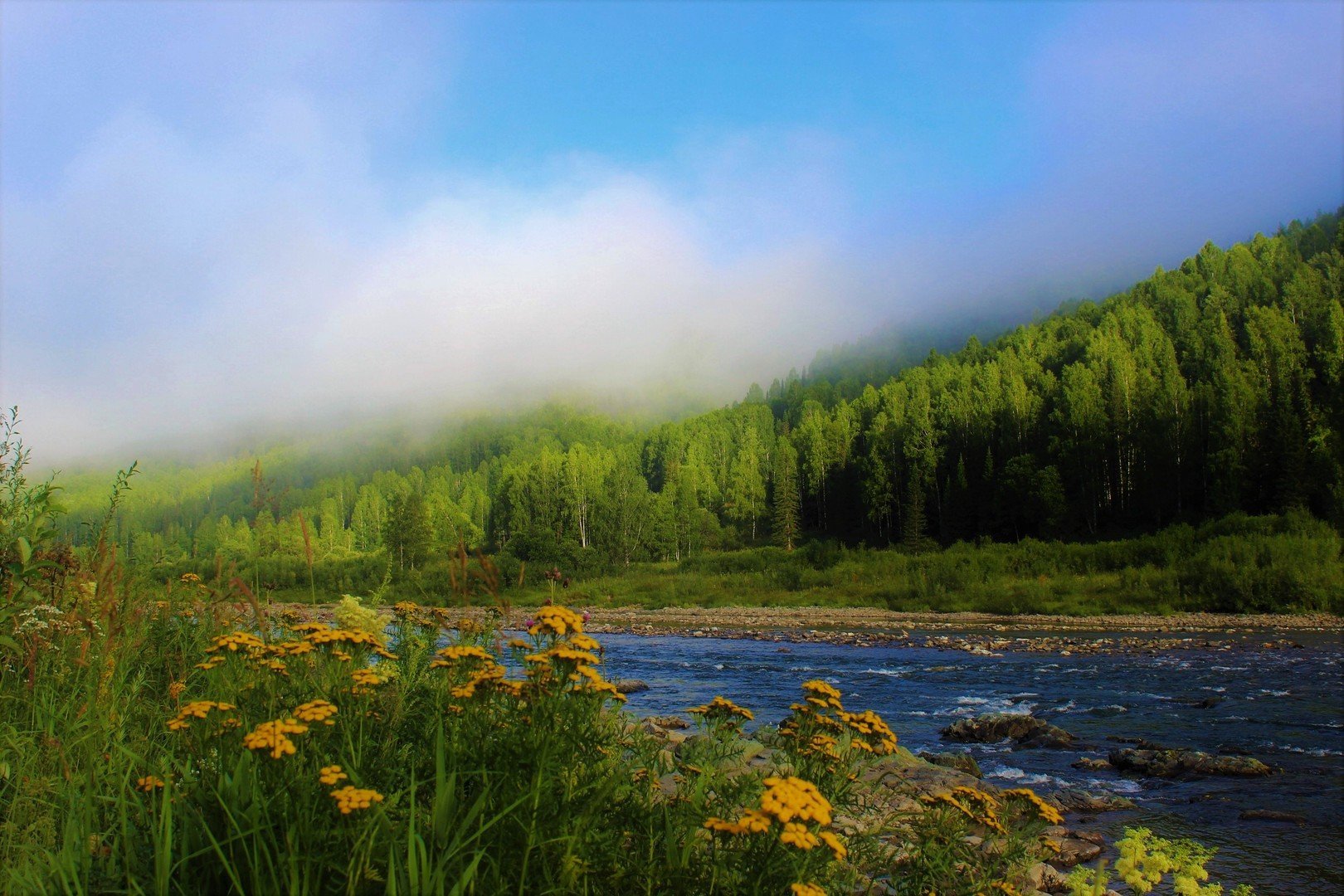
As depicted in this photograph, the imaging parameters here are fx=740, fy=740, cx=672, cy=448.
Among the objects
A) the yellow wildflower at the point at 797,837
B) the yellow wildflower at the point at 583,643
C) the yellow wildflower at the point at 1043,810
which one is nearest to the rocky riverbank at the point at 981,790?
the yellow wildflower at the point at 1043,810

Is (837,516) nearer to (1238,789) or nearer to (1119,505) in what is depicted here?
(1119,505)

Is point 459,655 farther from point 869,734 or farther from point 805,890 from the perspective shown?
point 869,734

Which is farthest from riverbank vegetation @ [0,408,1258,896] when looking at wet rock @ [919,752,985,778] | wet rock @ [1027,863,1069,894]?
wet rock @ [919,752,985,778]

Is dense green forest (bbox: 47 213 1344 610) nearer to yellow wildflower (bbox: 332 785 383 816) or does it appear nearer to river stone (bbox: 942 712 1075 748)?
river stone (bbox: 942 712 1075 748)

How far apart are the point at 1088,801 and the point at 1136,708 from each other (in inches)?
304

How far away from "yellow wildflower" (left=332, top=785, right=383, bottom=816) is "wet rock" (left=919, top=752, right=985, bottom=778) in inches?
413

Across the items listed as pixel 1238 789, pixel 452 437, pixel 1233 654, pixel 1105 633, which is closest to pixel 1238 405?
pixel 1105 633

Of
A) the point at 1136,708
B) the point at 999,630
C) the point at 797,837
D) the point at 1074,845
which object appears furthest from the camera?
the point at 999,630

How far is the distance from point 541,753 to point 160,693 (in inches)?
175

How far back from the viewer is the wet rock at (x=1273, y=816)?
9406 mm

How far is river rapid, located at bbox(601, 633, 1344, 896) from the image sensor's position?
8992mm

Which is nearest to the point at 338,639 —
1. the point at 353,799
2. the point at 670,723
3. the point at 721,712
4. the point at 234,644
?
the point at 234,644

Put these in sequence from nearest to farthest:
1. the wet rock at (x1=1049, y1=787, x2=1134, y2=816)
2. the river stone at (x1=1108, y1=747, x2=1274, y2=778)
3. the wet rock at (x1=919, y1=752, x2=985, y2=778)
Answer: the wet rock at (x1=1049, y1=787, x2=1134, y2=816)
the wet rock at (x1=919, y1=752, x2=985, y2=778)
the river stone at (x1=1108, y1=747, x2=1274, y2=778)

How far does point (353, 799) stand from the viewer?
2.30m
